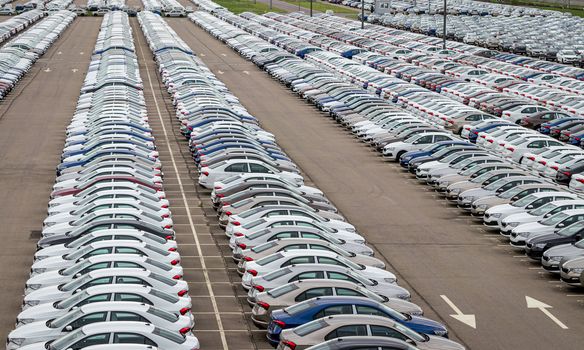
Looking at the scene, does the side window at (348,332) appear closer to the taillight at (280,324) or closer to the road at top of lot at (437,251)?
the taillight at (280,324)

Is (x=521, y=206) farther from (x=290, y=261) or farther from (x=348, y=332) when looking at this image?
(x=348, y=332)

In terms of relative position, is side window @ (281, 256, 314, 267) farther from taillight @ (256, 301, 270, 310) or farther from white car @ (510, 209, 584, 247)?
white car @ (510, 209, 584, 247)

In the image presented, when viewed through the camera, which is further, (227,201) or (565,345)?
(227,201)

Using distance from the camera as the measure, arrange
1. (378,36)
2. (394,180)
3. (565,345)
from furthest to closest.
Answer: (378,36), (394,180), (565,345)

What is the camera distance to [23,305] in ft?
88.8

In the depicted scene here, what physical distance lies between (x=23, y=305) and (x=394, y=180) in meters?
21.3

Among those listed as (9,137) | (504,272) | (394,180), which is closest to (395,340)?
(504,272)

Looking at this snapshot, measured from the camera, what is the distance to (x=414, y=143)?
162 ft

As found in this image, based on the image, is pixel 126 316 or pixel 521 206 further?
pixel 521 206

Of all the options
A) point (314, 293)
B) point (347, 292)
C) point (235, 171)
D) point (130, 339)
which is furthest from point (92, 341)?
point (235, 171)

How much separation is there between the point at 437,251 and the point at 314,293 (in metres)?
9.43

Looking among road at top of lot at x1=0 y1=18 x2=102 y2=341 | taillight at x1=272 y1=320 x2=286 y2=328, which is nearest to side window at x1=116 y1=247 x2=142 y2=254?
road at top of lot at x1=0 y1=18 x2=102 y2=341

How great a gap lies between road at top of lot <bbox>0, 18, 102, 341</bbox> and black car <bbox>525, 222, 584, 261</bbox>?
13.9 meters

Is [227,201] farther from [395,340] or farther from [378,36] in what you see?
[378,36]
